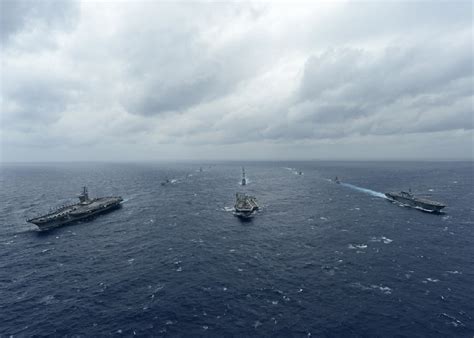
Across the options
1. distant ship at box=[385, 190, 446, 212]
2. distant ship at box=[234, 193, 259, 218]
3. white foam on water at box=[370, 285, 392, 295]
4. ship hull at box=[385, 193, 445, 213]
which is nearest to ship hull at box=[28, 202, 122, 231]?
distant ship at box=[234, 193, 259, 218]

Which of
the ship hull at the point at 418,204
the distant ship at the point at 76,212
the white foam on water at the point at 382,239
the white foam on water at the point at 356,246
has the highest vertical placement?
the distant ship at the point at 76,212

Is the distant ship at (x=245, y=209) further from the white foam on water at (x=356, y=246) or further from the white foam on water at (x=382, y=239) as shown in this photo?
the white foam on water at (x=382, y=239)

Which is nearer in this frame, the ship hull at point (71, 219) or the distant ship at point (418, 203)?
the ship hull at point (71, 219)

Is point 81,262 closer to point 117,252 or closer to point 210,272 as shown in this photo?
point 117,252


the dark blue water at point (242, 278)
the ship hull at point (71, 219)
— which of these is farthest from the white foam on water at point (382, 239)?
the ship hull at point (71, 219)

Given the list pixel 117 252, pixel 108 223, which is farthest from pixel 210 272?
pixel 108 223

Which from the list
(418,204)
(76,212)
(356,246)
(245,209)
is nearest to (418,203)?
(418,204)

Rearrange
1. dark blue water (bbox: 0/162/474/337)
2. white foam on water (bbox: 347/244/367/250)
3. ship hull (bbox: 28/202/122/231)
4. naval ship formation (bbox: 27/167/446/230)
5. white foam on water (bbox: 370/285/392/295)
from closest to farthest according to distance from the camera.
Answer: dark blue water (bbox: 0/162/474/337)
white foam on water (bbox: 370/285/392/295)
white foam on water (bbox: 347/244/367/250)
ship hull (bbox: 28/202/122/231)
naval ship formation (bbox: 27/167/446/230)

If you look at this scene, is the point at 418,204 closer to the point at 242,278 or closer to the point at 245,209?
the point at 245,209

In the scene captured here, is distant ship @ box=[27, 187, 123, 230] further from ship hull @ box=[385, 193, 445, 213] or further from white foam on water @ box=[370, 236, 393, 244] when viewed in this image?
ship hull @ box=[385, 193, 445, 213]
